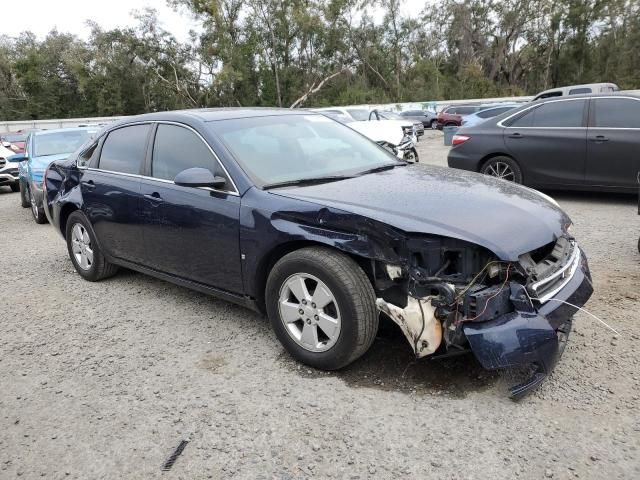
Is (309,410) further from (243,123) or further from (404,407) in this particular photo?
(243,123)

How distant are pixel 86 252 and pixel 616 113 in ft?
22.6

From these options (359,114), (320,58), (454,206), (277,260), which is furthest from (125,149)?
(320,58)

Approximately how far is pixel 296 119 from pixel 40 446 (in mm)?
2921

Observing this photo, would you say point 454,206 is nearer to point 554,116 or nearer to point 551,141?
point 551,141

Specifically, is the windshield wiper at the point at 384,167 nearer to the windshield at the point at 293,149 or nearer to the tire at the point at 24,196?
the windshield at the point at 293,149

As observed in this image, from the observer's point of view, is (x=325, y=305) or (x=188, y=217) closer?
(x=325, y=305)

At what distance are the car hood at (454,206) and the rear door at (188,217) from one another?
48 centimetres

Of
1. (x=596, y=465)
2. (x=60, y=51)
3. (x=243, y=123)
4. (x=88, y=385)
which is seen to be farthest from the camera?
(x=60, y=51)

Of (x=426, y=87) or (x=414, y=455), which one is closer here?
(x=414, y=455)

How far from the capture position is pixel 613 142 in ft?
23.4

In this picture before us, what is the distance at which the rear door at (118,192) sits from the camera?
4.47 meters

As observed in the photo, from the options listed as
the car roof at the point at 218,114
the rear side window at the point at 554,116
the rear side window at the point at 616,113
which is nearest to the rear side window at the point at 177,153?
the car roof at the point at 218,114

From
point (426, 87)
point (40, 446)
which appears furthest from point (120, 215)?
point (426, 87)

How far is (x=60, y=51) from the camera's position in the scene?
46438 millimetres
